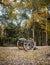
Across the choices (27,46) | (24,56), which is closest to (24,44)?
(27,46)

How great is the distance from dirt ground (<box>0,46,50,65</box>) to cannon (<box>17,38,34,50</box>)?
2.7 inches

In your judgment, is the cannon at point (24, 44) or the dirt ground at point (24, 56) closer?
the dirt ground at point (24, 56)

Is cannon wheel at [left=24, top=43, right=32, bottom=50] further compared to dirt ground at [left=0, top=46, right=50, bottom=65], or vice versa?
cannon wheel at [left=24, top=43, right=32, bottom=50]

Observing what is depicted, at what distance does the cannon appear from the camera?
220 cm

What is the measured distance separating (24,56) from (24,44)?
232 mm

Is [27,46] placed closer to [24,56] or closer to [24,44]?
[24,44]

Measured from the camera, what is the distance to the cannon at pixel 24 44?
7.23ft

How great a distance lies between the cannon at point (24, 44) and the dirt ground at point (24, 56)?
0.07 meters

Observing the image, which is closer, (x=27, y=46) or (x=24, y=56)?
(x=24, y=56)

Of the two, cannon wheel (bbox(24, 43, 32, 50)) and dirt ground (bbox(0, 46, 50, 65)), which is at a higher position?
cannon wheel (bbox(24, 43, 32, 50))

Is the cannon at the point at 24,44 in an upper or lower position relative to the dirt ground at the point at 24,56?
upper

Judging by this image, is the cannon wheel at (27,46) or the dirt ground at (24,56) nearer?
the dirt ground at (24,56)

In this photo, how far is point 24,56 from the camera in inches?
83.7

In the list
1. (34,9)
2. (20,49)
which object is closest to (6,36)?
(20,49)
